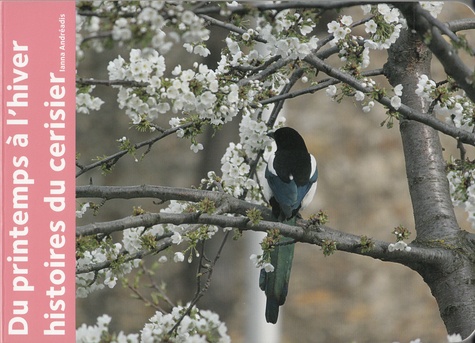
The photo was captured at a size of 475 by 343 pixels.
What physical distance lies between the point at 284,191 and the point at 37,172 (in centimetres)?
52

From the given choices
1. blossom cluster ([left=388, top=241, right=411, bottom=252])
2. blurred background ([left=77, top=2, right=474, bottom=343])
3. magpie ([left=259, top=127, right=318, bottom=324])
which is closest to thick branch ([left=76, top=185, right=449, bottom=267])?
blossom cluster ([left=388, top=241, right=411, bottom=252])

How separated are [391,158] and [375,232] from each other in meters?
0.34

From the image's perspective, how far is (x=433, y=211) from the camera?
62.6 inches

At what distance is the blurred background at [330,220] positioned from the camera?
3.14m

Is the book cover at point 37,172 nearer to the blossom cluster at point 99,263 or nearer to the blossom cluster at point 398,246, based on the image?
the blossom cluster at point 99,263

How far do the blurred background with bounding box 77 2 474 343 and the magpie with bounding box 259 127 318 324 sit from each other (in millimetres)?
1181

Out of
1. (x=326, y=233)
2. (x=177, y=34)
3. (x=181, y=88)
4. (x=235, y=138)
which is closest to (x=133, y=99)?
(x=181, y=88)

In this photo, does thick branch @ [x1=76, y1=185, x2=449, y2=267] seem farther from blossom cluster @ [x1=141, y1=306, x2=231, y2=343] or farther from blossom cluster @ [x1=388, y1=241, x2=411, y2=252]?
blossom cluster @ [x1=141, y1=306, x2=231, y2=343]

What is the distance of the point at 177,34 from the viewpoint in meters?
1.20

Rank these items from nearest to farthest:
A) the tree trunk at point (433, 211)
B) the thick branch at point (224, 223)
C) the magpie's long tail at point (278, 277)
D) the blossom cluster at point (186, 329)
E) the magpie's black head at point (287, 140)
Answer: the thick branch at point (224, 223) < the blossom cluster at point (186, 329) < the tree trunk at point (433, 211) < the magpie's long tail at point (278, 277) < the magpie's black head at point (287, 140)

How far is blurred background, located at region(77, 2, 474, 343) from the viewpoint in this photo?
314cm

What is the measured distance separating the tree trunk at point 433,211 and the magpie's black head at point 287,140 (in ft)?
0.82

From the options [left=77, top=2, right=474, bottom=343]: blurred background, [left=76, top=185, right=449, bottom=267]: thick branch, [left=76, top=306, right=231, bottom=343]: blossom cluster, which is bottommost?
[left=76, top=306, right=231, bottom=343]: blossom cluster

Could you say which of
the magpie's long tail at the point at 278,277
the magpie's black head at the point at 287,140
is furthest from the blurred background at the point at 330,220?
the magpie's long tail at the point at 278,277
